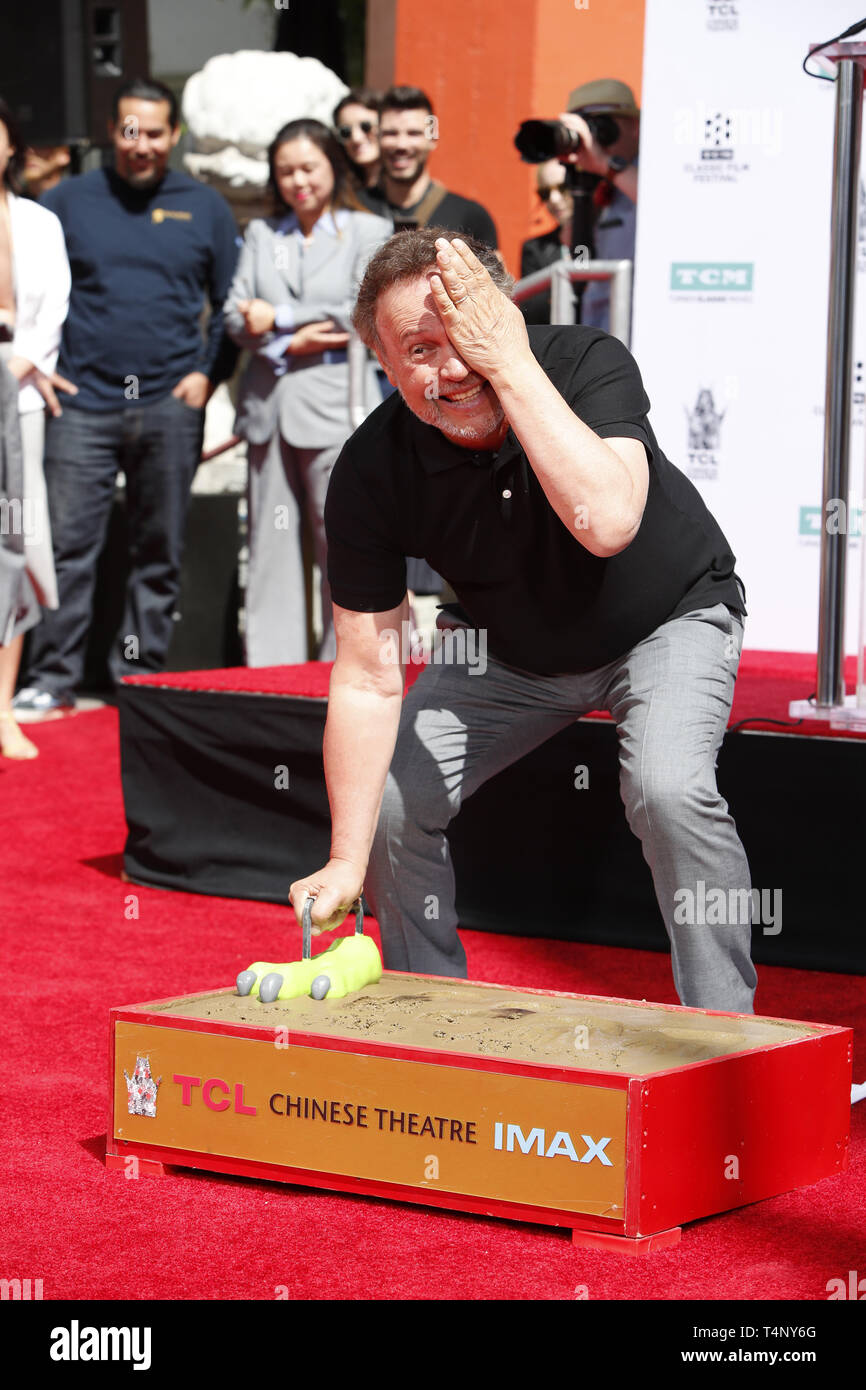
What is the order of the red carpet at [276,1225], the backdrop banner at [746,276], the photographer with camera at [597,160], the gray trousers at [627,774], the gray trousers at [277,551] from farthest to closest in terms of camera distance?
the gray trousers at [277,551] < the photographer with camera at [597,160] < the backdrop banner at [746,276] < the gray trousers at [627,774] < the red carpet at [276,1225]

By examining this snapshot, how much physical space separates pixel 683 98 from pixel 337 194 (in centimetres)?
115

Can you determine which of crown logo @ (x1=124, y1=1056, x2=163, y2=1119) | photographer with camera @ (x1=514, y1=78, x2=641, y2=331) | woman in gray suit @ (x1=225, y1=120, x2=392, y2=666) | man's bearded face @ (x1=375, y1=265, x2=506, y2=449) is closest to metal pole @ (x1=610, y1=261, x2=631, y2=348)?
photographer with camera @ (x1=514, y1=78, x2=641, y2=331)

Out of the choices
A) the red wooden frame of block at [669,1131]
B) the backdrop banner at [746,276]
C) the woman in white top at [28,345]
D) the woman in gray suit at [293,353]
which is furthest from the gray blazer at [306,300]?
the red wooden frame of block at [669,1131]

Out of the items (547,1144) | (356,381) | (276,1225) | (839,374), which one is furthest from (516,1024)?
(356,381)

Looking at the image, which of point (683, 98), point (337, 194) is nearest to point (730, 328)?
point (683, 98)

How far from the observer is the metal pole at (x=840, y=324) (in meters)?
2.91

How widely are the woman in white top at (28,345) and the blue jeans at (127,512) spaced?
0.65ft

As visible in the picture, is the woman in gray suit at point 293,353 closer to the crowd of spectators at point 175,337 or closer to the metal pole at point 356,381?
the crowd of spectators at point 175,337

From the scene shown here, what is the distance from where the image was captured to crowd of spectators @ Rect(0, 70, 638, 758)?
486 centimetres

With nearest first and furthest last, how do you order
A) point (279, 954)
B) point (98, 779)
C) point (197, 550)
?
point (279, 954) < point (98, 779) < point (197, 550)

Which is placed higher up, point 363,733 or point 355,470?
point 355,470

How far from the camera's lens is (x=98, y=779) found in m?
4.70

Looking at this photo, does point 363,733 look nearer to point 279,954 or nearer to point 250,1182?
point 250,1182

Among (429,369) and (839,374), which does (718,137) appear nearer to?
(839,374)
